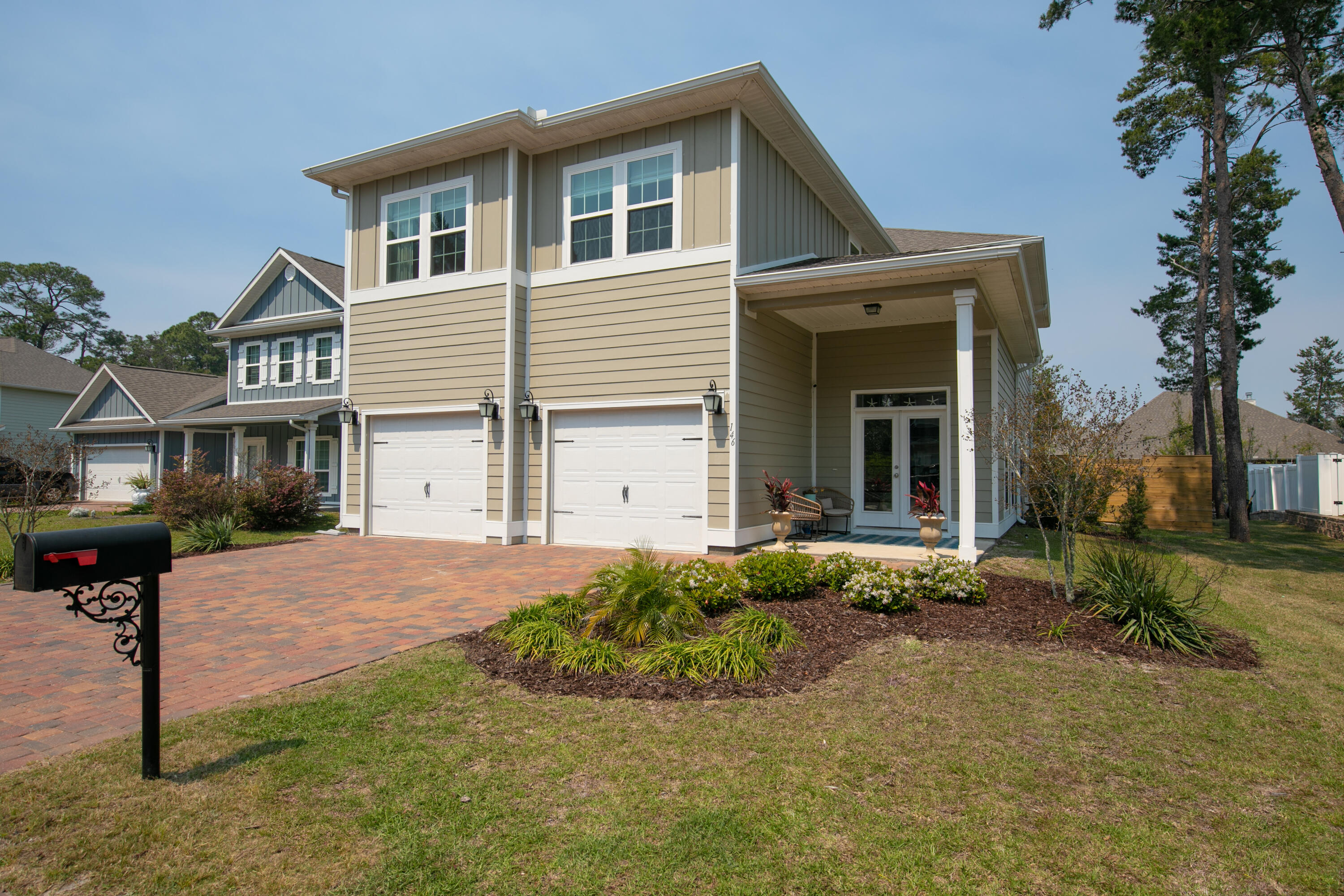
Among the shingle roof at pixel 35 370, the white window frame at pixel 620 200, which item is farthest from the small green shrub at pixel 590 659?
A: the shingle roof at pixel 35 370

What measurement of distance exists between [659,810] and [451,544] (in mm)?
9020

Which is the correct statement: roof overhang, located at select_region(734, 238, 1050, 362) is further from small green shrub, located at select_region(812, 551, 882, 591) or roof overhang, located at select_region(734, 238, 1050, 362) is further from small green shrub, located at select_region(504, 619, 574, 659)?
small green shrub, located at select_region(504, 619, 574, 659)

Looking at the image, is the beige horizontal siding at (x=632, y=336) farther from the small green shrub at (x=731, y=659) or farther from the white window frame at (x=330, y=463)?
the white window frame at (x=330, y=463)

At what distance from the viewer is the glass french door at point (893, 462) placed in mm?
11812

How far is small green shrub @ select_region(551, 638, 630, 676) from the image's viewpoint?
4570 mm

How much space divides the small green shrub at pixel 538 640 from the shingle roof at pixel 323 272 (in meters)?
15.8

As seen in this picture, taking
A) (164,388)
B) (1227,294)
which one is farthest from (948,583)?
(164,388)

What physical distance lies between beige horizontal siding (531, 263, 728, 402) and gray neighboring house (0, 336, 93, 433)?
2928 centimetres

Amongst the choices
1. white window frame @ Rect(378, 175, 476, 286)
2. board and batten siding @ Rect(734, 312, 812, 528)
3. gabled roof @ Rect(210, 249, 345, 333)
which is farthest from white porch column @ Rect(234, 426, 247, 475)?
board and batten siding @ Rect(734, 312, 812, 528)

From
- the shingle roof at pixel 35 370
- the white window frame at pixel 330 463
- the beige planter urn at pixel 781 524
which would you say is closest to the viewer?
the beige planter urn at pixel 781 524

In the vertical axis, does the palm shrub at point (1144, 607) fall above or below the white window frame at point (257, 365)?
below

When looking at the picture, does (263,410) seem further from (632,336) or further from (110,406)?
(632,336)

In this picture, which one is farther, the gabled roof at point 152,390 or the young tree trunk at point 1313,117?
the gabled roof at point 152,390

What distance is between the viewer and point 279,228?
69.7ft
